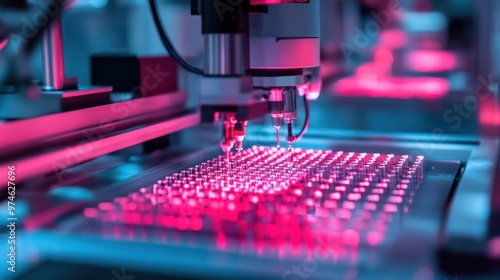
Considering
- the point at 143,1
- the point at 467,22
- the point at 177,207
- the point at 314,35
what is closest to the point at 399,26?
the point at 467,22

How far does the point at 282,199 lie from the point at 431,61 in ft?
10.1

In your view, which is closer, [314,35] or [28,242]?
[28,242]

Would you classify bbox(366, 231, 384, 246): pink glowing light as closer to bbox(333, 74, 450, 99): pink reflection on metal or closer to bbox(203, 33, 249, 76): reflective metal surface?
bbox(203, 33, 249, 76): reflective metal surface

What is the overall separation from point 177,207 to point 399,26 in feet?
10.2

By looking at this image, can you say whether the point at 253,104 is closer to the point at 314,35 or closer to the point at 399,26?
the point at 314,35

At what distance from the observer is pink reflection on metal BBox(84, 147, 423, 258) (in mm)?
703

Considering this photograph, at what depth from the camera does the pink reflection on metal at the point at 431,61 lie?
3.54 meters

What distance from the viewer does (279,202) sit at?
2.73ft

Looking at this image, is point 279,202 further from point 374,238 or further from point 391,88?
point 391,88

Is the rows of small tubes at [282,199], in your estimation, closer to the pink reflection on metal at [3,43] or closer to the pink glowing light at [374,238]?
the pink glowing light at [374,238]

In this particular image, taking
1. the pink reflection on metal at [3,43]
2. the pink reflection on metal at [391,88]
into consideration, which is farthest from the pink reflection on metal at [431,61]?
the pink reflection on metal at [3,43]

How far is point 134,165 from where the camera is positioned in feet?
3.67

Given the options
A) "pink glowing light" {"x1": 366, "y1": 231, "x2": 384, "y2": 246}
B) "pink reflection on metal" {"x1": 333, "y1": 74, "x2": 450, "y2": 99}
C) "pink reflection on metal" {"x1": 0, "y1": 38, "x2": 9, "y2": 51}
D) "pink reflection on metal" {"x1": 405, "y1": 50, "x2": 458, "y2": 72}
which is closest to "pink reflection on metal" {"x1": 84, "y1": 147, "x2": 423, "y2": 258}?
"pink glowing light" {"x1": 366, "y1": 231, "x2": 384, "y2": 246}

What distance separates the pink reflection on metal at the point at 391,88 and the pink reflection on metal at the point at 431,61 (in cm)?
74
